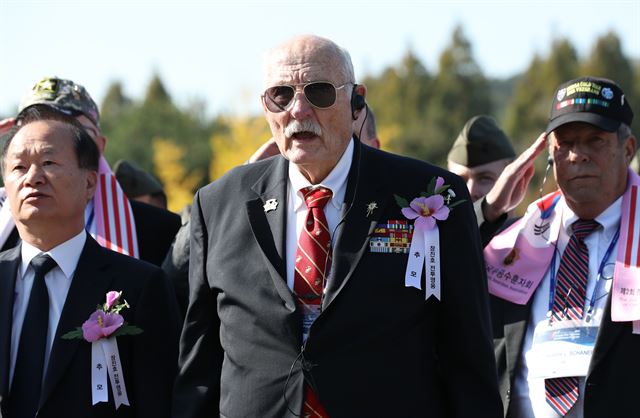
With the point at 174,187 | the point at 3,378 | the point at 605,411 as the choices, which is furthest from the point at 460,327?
the point at 174,187

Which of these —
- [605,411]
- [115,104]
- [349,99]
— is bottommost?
[605,411]

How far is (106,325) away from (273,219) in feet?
3.01

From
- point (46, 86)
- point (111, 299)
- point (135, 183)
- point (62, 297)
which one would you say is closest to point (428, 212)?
point (111, 299)

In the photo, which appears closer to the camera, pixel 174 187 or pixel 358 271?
pixel 358 271

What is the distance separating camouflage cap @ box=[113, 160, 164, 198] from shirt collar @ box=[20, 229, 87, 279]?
3.55 m

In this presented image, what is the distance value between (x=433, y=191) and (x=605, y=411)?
4.68 feet

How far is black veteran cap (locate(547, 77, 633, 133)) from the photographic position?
16.5ft

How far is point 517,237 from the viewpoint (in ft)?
17.2

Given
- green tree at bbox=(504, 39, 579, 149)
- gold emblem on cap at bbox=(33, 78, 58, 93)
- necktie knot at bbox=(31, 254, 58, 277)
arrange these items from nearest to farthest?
necktie knot at bbox=(31, 254, 58, 277)
gold emblem on cap at bbox=(33, 78, 58, 93)
green tree at bbox=(504, 39, 579, 149)

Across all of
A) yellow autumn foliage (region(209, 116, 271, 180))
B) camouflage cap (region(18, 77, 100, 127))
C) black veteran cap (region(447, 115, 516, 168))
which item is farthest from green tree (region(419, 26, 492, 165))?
camouflage cap (region(18, 77, 100, 127))

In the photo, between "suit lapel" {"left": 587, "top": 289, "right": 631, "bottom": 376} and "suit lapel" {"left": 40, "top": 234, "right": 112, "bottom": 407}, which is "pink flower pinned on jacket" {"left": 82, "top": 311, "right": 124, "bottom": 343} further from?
"suit lapel" {"left": 587, "top": 289, "right": 631, "bottom": 376}

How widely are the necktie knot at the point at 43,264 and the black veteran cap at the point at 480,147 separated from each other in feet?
10.5

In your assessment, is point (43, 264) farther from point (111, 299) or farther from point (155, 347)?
point (155, 347)

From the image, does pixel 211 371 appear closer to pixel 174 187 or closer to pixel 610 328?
pixel 610 328
